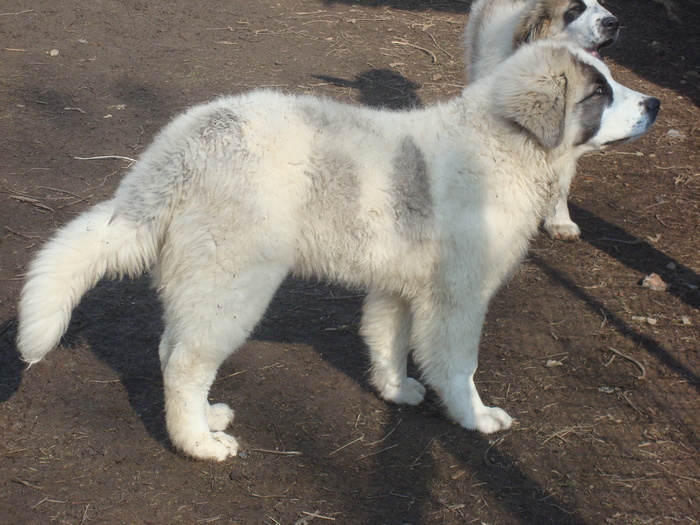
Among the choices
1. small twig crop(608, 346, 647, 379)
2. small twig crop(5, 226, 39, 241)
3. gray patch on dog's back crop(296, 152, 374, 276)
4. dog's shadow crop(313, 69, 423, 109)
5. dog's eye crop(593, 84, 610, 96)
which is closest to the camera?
gray patch on dog's back crop(296, 152, 374, 276)

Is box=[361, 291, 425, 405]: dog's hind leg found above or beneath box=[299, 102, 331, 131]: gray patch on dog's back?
beneath

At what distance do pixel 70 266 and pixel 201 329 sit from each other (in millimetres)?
605

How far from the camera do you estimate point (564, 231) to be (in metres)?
5.68

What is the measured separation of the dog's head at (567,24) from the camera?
5.40 m

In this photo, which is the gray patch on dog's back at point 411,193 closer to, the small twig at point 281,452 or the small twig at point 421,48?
the small twig at point 281,452

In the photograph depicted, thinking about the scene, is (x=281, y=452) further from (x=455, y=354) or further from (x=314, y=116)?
(x=314, y=116)

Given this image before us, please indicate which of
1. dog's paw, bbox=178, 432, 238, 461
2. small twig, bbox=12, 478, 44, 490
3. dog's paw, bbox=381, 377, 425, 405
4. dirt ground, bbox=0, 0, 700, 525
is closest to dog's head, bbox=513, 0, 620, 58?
dirt ground, bbox=0, 0, 700, 525

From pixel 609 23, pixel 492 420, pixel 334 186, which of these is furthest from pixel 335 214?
pixel 609 23

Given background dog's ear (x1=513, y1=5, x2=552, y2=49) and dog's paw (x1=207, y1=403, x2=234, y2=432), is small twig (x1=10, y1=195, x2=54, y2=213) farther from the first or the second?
background dog's ear (x1=513, y1=5, x2=552, y2=49)

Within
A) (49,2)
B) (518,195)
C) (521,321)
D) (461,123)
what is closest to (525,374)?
(521,321)

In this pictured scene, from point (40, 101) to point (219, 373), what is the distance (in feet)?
14.6

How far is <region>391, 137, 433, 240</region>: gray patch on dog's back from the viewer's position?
11.2 ft

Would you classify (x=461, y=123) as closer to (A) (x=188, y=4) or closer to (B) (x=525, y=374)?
(B) (x=525, y=374)

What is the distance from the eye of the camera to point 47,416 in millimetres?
3807
